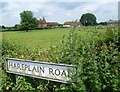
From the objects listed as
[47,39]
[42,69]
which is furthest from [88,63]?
[47,39]

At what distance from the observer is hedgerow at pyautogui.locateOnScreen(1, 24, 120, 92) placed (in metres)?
3.36

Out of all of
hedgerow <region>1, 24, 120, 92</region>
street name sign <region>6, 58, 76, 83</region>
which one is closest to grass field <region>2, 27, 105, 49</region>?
hedgerow <region>1, 24, 120, 92</region>

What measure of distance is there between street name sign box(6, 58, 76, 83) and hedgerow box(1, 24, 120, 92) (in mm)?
110

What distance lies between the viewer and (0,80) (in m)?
4.65

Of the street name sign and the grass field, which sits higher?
the grass field

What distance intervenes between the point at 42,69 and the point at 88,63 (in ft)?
2.64

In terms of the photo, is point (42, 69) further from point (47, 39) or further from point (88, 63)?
point (47, 39)

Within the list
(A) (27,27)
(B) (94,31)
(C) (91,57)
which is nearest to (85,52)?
(C) (91,57)

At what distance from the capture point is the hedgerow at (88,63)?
3357mm

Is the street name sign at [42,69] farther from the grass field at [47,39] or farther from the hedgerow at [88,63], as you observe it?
the grass field at [47,39]

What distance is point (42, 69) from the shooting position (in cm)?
389

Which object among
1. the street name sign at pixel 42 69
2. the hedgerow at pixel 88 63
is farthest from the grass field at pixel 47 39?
the street name sign at pixel 42 69

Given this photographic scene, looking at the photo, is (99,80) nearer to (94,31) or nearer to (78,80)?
(78,80)

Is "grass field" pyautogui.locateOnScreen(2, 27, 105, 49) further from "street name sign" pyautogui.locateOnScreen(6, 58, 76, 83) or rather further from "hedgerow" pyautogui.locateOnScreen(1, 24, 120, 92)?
"street name sign" pyautogui.locateOnScreen(6, 58, 76, 83)
